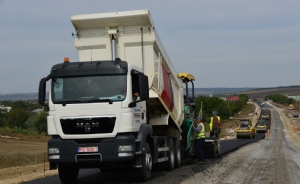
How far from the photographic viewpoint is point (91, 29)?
540 inches

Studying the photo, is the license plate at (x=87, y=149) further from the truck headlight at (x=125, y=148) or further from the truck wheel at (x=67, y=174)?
the truck wheel at (x=67, y=174)

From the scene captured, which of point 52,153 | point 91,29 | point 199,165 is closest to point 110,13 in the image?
point 91,29

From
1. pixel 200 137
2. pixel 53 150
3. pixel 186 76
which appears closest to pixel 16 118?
pixel 186 76

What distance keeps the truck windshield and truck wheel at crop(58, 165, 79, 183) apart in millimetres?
1846

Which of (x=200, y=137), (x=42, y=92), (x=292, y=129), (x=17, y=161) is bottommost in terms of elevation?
(x=292, y=129)

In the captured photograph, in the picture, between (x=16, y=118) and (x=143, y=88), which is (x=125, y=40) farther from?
(x=16, y=118)

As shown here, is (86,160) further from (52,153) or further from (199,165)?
(199,165)

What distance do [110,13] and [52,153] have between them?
402 centimetres

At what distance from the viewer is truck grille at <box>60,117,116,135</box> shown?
11.4 meters

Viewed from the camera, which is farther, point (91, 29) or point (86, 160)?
point (91, 29)

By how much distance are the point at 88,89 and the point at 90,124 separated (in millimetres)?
811

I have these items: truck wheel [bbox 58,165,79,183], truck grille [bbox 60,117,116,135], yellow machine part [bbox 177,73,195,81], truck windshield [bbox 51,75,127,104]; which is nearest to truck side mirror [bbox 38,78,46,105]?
truck windshield [bbox 51,75,127,104]

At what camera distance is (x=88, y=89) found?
11.6 metres

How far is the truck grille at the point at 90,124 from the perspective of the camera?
447 inches
